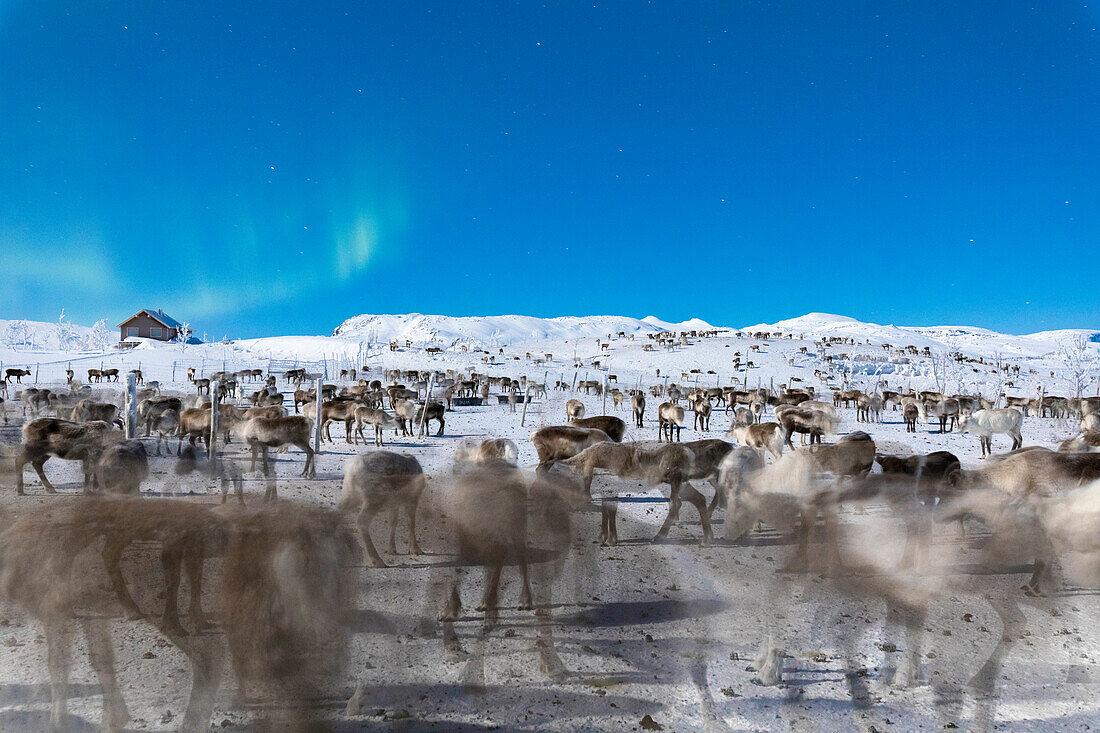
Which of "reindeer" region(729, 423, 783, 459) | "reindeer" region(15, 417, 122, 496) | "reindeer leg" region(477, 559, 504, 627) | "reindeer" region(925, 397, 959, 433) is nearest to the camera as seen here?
"reindeer leg" region(477, 559, 504, 627)

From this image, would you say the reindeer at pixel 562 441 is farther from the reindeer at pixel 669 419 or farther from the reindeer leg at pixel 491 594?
the reindeer at pixel 669 419

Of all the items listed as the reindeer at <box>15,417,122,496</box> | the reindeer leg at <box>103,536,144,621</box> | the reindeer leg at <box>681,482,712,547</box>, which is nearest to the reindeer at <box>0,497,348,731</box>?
the reindeer leg at <box>103,536,144,621</box>

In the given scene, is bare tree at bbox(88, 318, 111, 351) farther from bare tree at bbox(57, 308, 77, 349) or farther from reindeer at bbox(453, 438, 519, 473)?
reindeer at bbox(453, 438, 519, 473)

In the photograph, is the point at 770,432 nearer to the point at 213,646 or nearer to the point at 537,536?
the point at 537,536

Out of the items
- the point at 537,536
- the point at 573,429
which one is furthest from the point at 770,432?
the point at 537,536

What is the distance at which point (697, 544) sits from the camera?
7.36 meters

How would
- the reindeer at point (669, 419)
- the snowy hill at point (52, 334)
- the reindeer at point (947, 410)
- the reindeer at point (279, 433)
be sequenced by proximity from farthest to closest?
the snowy hill at point (52, 334)
the reindeer at point (947, 410)
the reindeer at point (669, 419)
the reindeer at point (279, 433)

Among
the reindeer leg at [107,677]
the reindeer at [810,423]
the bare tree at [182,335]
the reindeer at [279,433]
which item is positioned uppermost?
the bare tree at [182,335]

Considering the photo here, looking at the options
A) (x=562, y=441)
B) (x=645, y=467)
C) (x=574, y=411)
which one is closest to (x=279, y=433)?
(x=562, y=441)

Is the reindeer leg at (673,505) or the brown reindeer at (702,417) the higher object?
the brown reindeer at (702,417)

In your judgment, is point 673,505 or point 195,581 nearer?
point 195,581

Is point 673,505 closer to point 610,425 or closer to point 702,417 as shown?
point 610,425

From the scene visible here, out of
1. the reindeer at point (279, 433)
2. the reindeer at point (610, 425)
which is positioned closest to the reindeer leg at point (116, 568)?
the reindeer at point (279, 433)

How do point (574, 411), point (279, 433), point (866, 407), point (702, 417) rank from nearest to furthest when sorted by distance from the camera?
point (279, 433) → point (574, 411) → point (702, 417) → point (866, 407)
